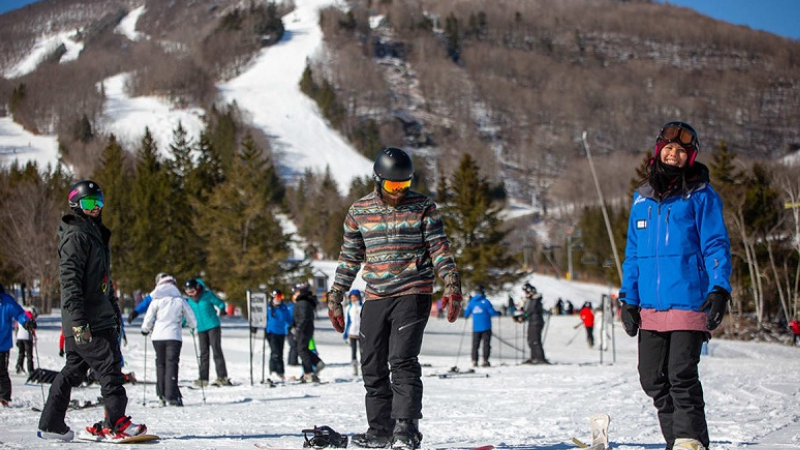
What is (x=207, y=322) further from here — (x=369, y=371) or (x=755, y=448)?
(x=755, y=448)

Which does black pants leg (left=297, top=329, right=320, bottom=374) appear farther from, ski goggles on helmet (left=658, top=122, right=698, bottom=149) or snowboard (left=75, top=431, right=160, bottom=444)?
ski goggles on helmet (left=658, top=122, right=698, bottom=149)

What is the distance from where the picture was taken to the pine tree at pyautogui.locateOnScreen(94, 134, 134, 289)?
1935 inches

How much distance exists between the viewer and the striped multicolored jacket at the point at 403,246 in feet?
17.6

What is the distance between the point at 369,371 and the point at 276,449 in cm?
81

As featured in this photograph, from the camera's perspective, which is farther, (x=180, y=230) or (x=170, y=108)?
(x=170, y=108)

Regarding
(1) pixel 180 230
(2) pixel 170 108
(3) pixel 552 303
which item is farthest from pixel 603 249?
(2) pixel 170 108

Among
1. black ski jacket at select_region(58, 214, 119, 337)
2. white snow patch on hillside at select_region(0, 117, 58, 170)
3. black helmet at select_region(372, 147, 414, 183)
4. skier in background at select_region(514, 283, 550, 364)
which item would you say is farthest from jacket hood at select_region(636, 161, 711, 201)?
white snow patch on hillside at select_region(0, 117, 58, 170)

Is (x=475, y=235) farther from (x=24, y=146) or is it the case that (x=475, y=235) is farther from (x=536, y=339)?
(x=24, y=146)

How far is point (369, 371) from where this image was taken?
5402 mm

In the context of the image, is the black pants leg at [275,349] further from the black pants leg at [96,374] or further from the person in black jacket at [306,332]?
the black pants leg at [96,374]

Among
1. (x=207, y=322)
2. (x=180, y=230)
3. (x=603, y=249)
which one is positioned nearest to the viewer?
(x=207, y=322)

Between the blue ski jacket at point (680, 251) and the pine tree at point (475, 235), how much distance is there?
1804 inches

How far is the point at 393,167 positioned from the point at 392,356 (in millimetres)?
1222

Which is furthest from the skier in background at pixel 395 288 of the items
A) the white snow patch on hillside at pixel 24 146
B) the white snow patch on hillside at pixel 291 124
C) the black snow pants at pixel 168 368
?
the white snow patch on hillside at pixel 24 146
